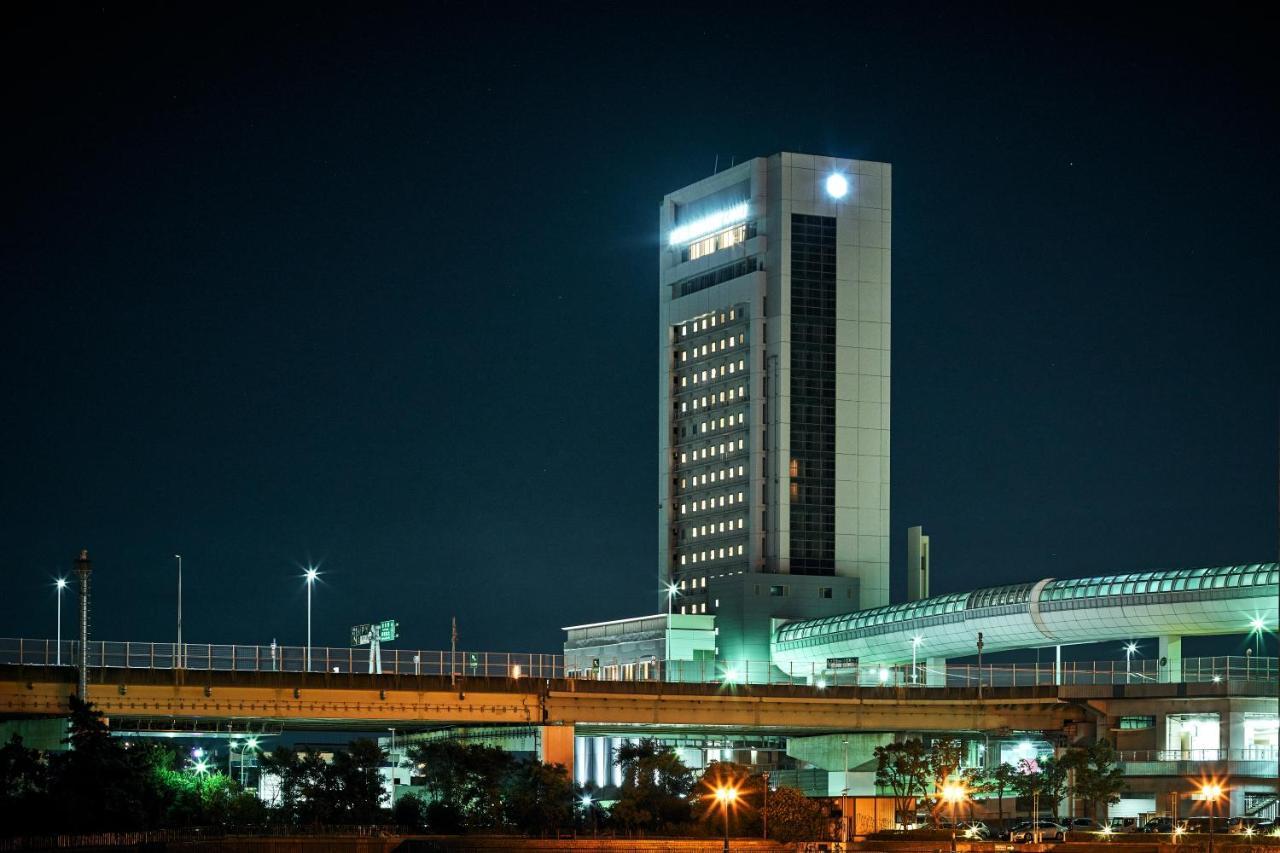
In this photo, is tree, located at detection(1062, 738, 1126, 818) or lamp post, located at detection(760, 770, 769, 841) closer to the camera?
lamp post, located at detection(760, 770, 769, 841)

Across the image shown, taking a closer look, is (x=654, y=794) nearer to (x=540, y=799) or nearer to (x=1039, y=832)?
(x=540, y=799)

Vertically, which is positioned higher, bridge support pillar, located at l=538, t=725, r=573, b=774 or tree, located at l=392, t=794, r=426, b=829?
bridge support pillar, located at l=538, t=725, r=573, b=774

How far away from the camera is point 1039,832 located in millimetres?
124688

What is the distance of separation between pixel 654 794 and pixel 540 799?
25.4 feet

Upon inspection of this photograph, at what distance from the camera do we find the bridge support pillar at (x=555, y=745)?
154m

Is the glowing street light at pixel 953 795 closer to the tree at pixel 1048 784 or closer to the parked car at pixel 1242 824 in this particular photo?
the tree at pixel 1048 784

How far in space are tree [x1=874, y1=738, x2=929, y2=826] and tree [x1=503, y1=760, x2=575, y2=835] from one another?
26442 millimetres

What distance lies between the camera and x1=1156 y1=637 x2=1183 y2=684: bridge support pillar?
17900cm

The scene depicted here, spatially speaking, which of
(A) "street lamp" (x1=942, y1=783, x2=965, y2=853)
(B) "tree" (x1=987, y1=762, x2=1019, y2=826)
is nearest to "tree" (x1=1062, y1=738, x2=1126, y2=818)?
(B) "tree" (x1=987, y1=762, x2=1019, y2=826)

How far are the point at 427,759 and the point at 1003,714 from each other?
52852 mm

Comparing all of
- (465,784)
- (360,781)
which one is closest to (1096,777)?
(465,784)

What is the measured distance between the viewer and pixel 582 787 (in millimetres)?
148125

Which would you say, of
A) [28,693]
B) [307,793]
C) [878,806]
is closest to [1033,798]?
[878,806]

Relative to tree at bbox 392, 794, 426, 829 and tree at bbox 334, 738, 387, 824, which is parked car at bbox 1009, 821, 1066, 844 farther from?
tree at bbox 334, 738, 387, 824
